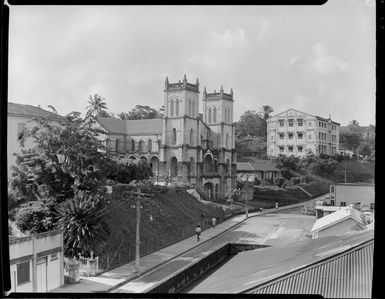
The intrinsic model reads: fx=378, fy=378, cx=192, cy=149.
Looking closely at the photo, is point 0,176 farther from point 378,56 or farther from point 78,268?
point 78,268

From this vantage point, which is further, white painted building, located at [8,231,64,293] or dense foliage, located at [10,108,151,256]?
dense foliage, located at [10,108,151,256]

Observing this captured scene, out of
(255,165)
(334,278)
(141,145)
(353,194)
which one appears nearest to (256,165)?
(255,165)

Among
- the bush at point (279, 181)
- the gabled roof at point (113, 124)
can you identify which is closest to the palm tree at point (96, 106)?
the gabled roof at point (113, 124)

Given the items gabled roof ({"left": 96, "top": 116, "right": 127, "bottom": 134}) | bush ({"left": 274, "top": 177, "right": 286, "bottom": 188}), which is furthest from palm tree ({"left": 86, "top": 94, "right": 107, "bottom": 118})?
bush ({"left": 274, "top": 177, "right": 286, "bottom": 188})

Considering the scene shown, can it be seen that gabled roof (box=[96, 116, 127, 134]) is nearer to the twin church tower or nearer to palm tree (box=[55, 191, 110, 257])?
the twin church tower

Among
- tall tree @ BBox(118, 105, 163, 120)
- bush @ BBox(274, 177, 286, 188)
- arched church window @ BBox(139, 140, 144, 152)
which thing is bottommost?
bush @ BBox(274, 177, 286, 188)

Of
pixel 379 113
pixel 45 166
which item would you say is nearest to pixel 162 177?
pixel 45 166

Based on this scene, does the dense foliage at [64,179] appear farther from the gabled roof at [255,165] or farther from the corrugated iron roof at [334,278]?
the corrugated iron roof at [334,278]
